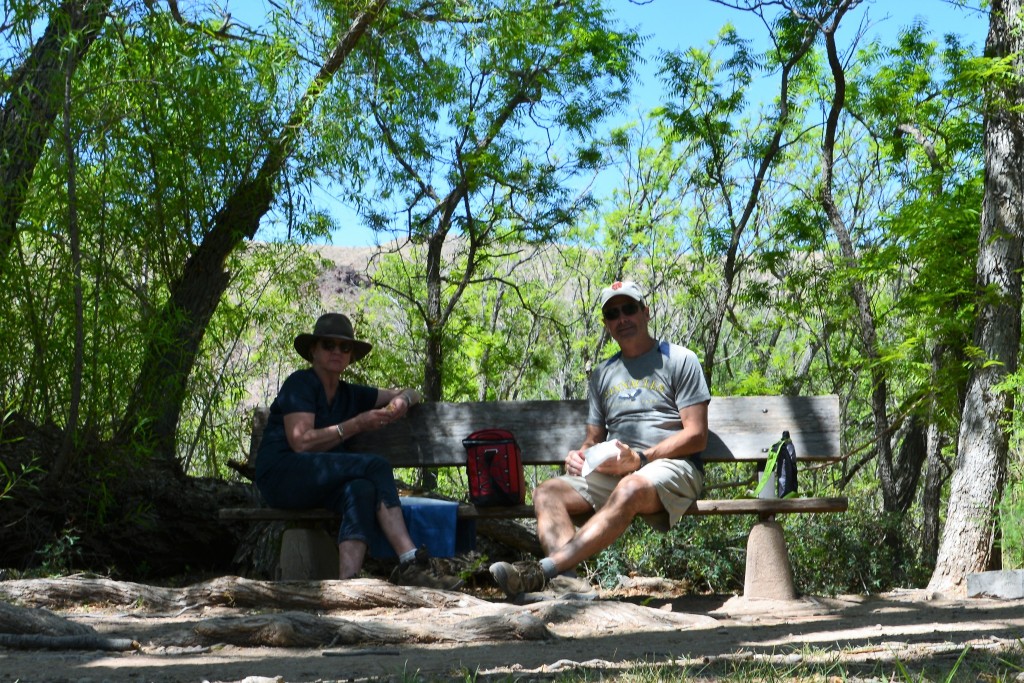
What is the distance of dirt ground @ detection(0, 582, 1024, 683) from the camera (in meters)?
2.86

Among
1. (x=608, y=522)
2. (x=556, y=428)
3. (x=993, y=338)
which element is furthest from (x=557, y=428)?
(x=993, y=338)

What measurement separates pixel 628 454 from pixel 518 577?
0.88m

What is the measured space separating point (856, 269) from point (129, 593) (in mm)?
5844

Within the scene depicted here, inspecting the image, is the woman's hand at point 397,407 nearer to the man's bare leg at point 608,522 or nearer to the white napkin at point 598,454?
the white napkin at point 598,454

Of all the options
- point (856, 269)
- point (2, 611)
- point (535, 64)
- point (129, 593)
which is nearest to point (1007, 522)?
point (856, 269)

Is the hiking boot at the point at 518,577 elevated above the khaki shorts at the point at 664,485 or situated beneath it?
situated beneath

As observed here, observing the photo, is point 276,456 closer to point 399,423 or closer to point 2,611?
point 399,423

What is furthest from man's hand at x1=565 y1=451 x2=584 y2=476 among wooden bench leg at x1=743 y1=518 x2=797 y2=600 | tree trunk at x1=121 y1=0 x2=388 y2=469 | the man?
tree trunk at x1=121 y1=0 x2=388 y2=469

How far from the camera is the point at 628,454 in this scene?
5316 millimetres

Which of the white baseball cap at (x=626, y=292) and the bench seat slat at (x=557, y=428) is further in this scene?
the bench seat slat at (x=557, y=428)

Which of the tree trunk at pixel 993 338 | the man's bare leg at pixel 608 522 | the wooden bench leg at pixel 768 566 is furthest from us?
the tree trunk at pixel 993 338

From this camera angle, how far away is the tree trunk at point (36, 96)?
5.43m

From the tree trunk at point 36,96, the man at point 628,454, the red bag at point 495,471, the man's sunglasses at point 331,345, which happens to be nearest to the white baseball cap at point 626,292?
the man at point 628,454

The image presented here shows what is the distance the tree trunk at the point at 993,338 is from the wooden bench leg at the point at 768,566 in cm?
118
